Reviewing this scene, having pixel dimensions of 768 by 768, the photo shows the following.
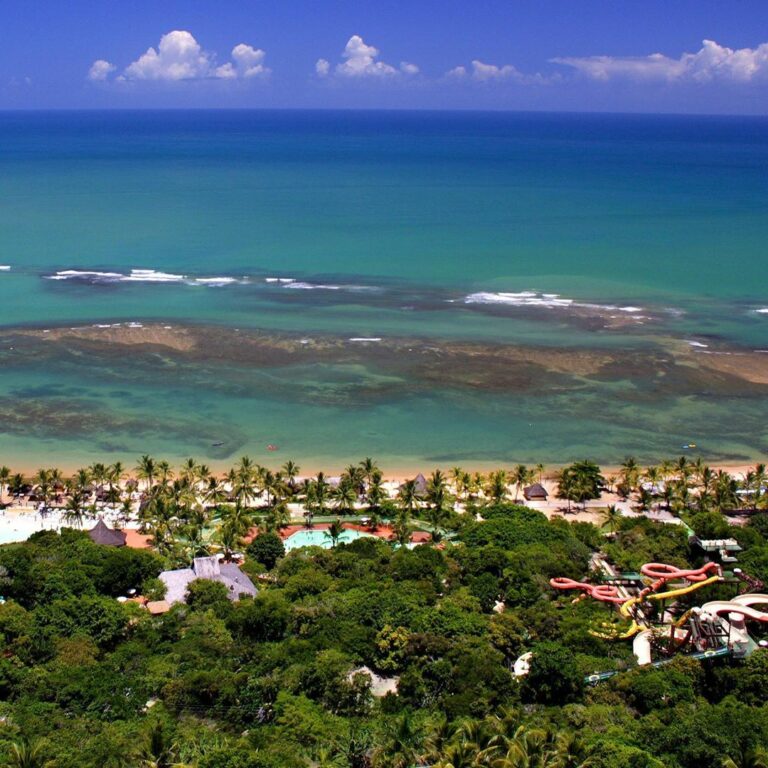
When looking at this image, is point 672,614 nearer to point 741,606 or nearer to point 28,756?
point 741,606

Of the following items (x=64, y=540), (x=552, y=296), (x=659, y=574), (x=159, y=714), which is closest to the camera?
(x=159, y=714)

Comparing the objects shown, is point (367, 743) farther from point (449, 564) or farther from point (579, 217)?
point (579, 217)

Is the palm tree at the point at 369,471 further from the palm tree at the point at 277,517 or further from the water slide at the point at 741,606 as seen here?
the water slide at the point at 741,606

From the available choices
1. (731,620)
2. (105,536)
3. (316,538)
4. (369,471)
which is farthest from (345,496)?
(731,620)

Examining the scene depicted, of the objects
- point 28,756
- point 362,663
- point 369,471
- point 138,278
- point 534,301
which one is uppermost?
point 138,278

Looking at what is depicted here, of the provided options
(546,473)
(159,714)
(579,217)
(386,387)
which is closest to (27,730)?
(159,714)

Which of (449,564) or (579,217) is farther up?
(579,217)
